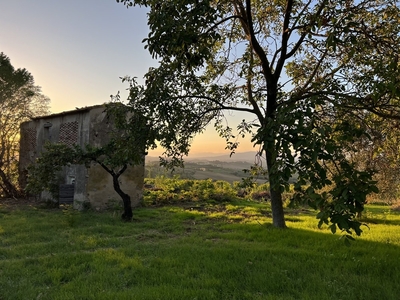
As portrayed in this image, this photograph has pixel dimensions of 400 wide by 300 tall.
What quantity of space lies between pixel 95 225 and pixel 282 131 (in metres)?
7.82

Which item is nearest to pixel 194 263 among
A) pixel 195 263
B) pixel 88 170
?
pixel 195 263

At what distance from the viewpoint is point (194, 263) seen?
17.9 feet

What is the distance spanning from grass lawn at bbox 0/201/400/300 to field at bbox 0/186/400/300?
0.02 metres

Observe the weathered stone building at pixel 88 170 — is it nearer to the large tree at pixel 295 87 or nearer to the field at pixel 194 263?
the field at pixel 194 263

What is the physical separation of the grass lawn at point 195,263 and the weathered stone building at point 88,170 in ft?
11.8

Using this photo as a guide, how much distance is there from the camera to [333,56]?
25.9ft

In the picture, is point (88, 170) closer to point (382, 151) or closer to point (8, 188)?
point (8, 188)

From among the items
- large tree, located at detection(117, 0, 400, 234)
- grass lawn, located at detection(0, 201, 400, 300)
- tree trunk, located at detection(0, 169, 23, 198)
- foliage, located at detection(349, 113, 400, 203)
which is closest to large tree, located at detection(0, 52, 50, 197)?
tree trunk, located at detection(0, 169, 23, 198)

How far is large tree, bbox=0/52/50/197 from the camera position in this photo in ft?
53.7

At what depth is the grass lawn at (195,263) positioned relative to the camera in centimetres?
433

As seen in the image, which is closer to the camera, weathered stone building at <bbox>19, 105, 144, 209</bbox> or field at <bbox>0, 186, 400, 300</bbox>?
field at <bbox>0, 186, 400, 300</bbox>

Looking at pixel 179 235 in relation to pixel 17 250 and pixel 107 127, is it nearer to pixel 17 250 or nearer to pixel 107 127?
pixel 17 250

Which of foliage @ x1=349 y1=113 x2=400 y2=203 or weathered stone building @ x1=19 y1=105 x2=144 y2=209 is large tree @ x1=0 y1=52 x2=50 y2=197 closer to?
weathered stone building @ x1=19 y1=105 x2=144 y2=209

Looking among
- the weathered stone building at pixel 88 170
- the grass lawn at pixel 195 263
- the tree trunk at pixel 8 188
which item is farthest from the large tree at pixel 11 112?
the grass lawn at pixel 195 263
